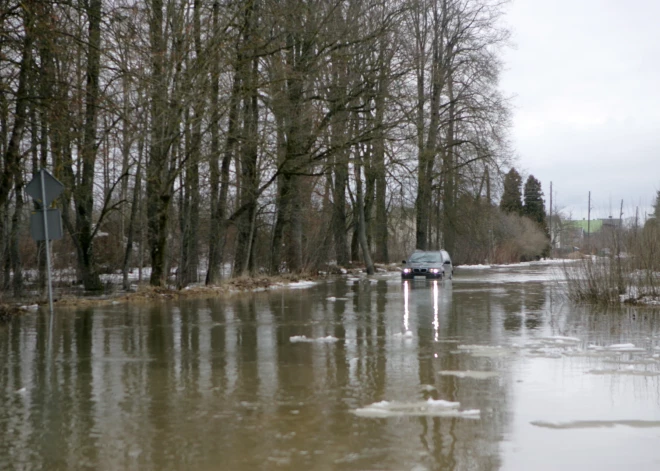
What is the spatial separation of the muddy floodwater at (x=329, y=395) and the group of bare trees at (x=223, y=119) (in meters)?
6.43

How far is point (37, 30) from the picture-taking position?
47.9 feet

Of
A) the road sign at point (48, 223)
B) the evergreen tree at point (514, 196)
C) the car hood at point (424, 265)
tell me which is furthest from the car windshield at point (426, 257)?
the evergreen tree at point (514, 196)

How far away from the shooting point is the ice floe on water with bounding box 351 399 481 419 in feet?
23.8

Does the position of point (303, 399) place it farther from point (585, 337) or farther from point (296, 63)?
point (296, 63)

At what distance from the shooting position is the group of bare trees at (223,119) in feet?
58.8

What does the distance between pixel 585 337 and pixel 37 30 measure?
11250 millimetres

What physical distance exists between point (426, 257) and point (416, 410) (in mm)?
28985

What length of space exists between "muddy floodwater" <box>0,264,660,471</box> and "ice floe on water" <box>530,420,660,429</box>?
0.02 meters

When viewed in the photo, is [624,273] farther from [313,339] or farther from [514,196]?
[514,196]

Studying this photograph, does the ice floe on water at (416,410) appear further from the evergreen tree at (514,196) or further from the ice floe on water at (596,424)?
the evergreen tree at (514,196)

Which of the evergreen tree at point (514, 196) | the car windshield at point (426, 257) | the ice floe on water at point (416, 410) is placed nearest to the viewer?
the ice floe on water at point (416, 410)

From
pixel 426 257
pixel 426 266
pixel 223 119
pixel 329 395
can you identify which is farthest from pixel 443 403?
pixel 426 257

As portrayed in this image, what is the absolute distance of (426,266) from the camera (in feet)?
114

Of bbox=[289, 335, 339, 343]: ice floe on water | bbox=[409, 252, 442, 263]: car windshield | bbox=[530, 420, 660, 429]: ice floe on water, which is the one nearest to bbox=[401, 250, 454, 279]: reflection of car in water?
bbox=[409, 252, 442, 263]: car windshield
